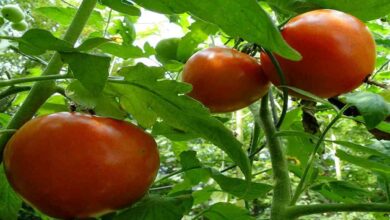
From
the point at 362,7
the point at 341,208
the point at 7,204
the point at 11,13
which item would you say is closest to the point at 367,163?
the point at 341,208

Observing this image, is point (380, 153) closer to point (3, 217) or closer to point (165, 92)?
point (165, 92)

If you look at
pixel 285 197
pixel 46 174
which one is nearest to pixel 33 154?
pixel 46 174

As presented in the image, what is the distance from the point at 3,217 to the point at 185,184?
0.26 m

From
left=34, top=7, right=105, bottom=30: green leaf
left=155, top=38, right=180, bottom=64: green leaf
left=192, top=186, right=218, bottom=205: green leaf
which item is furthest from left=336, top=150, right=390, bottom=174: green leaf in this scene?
left=34, top=7, right=105, bottom=30: green leaf

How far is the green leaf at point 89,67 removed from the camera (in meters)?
0.37

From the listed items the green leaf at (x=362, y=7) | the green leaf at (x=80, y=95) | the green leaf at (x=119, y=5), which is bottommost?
the green leaf at (x=80, y=95)

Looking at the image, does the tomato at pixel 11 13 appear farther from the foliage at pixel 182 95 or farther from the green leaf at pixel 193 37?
the green leaf at pixel 193 37

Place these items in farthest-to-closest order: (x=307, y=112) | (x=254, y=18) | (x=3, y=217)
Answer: (x=307, y=112) < (x=3, y=217) < (x=254, y=18)

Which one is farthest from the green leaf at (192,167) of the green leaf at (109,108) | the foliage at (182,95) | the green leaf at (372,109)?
the green leaf at (372,109)

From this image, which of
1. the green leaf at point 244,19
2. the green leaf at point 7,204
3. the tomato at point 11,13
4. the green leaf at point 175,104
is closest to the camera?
the green leaf at point 244,19

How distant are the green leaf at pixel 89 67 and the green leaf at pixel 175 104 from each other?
51 millimetres

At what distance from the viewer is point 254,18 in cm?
33

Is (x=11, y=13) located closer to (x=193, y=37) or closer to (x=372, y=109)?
(x=193, y=37)

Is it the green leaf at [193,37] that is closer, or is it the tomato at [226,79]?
the tomato at [226,79]
